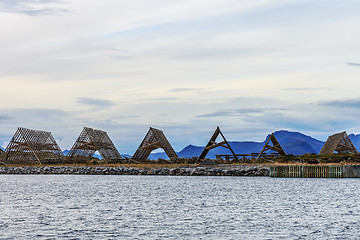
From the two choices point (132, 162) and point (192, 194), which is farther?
point (132, 162)

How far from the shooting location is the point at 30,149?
273ft

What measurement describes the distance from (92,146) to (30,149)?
10.6 metres

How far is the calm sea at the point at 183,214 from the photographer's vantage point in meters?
22.8

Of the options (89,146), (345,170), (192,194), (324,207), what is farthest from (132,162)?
(324,207)

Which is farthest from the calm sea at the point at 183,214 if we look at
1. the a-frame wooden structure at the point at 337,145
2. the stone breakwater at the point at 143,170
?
the a-frame wooden structure at the point at 337,145

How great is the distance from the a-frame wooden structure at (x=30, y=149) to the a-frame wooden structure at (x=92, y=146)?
361 centimetres

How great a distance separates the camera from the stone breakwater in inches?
2586

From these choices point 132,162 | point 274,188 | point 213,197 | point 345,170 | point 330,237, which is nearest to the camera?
point 330,237

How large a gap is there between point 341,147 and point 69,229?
69650 millimetres

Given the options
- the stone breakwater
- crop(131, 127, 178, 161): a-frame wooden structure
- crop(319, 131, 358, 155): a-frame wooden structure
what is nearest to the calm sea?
the stone breakwater

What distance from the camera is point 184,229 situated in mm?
23828

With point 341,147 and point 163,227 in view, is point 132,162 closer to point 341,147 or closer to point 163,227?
point 341,147

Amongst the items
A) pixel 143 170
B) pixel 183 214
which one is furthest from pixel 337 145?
pixel 183 214

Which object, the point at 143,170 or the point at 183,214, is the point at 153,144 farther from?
the point at 183,214
